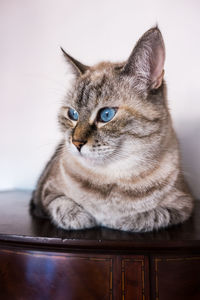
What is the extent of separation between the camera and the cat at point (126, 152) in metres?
0.76

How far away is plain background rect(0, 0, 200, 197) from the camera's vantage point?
1321 mm

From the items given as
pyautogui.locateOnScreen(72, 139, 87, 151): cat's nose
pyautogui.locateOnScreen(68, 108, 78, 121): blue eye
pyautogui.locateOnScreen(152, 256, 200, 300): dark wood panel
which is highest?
pyautogui.locateOnScreen(68, 108, 78, 121): blue eye

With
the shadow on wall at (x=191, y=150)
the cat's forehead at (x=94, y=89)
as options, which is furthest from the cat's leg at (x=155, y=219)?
the shadow on wall at (x=191, y=150)

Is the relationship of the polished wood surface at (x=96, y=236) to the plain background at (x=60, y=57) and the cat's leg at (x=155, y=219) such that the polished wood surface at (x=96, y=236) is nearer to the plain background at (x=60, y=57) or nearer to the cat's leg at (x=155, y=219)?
the cat's leg at (x=155, y=219)

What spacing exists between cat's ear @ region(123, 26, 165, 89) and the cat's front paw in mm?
457

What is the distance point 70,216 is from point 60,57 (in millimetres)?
1066

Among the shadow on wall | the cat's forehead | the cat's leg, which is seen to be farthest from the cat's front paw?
the shadow on wall

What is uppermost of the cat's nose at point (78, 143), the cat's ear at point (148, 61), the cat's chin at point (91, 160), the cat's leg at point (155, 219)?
the cat's ear at point (148, 61)

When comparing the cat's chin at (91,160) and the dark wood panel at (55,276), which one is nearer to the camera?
the dark wood panel at (55,276)

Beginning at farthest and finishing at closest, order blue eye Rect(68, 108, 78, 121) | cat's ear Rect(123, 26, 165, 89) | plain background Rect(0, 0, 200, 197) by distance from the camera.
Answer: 1. plain background Rect(0, 0, 200, 197)
2. blue eye Rect(68, 108, 78, 121)
3. cat's ear Rect(123, 26, 165, 89)

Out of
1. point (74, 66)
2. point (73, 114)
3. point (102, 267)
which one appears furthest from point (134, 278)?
point (74, 66)

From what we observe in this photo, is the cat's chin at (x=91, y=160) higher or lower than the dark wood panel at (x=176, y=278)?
higher

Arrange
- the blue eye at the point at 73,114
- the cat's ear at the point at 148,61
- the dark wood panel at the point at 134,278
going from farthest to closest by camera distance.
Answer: the blue eye at the point at 73,114
the cat's ear at the point at 148,61
the dark wood panel at the point at 134,278

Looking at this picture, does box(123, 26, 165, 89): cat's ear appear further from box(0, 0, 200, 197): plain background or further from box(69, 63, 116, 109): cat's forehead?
box(0, 0, 200, 197): plain background
